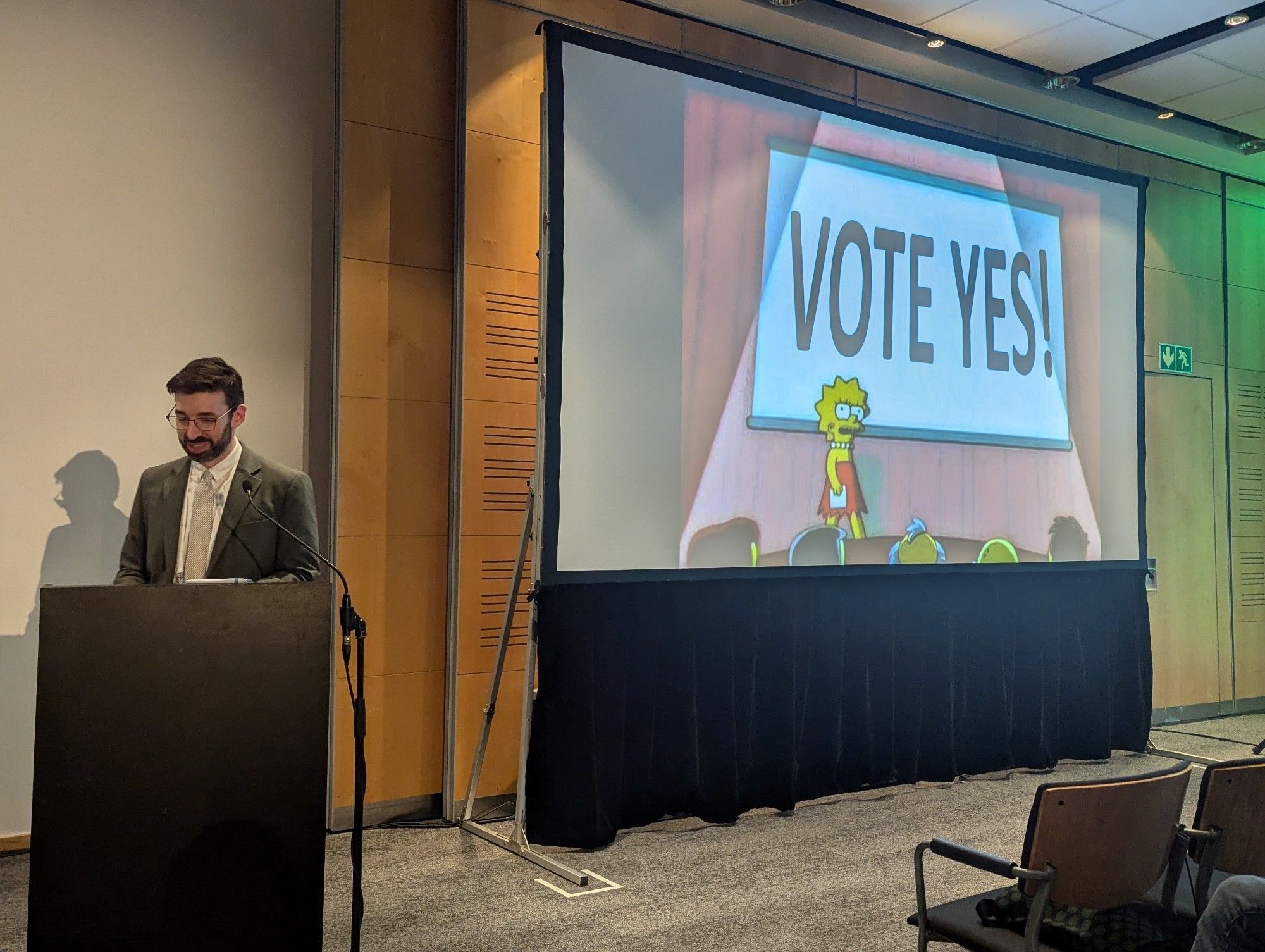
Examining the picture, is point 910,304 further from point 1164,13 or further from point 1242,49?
point 1242,49

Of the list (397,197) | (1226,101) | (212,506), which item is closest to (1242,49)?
(1226,101)

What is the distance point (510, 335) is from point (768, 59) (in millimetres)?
2025

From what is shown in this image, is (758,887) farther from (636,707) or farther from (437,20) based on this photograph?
(437,20)

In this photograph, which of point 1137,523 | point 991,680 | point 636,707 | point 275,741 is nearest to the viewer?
point 275,741

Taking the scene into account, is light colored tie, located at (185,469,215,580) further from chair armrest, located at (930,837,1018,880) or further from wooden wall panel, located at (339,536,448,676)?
chair armrest, located at (930,837,1018,880)

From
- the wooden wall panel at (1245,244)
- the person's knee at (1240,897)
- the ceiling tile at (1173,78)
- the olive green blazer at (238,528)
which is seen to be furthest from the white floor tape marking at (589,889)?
the wooden wall panel at (1245,244)

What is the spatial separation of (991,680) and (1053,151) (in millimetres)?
3258

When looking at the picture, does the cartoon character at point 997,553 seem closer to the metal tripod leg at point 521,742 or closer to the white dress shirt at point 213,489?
the metal tripod leg at point 521,742

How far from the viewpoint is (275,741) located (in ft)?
7.34

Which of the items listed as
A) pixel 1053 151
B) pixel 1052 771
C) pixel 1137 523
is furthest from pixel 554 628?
pixel 1053 151

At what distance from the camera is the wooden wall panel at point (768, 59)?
5199mm

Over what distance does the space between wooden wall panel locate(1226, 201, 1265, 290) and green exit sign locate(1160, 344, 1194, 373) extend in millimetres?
756

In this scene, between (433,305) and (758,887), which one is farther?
(433,305)

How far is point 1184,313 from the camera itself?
7184mm
